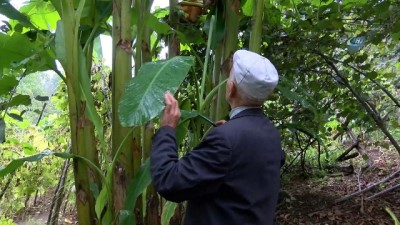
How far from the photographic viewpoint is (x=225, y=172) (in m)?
0.88

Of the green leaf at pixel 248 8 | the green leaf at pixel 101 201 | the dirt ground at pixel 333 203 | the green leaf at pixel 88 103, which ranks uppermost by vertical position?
the green leaf at pixel 248 8

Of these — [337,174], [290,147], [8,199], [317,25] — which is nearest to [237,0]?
[317,25]

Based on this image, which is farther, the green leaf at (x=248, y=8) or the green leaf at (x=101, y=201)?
the green leaf at (x=248, y=8)

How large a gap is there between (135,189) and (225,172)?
283mm

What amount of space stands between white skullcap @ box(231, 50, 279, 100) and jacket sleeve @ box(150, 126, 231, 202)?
0.46 ft

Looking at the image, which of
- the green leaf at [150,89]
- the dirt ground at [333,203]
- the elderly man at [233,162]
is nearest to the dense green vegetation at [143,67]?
the green leaf at [150,89]

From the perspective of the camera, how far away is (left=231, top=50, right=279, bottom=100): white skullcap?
94 centimetres

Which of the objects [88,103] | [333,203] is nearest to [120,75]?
[88,103]

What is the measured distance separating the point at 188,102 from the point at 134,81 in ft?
1.77

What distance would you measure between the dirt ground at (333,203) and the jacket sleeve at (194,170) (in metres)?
1.36

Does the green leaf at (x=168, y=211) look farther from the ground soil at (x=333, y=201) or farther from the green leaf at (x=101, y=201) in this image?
the ground soil at (x=333, y=201)

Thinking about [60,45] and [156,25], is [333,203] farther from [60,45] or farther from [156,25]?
[60,45]

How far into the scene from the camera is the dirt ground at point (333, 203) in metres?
2.07

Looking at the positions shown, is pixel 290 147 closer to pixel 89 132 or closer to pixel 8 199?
pixel 89 132
